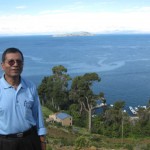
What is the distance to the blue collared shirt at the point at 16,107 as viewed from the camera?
263 centimetres

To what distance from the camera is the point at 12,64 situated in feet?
8.87

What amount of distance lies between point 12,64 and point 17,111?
15.5 inches

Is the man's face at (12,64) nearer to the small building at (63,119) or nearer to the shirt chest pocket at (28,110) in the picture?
the shirt chest pocket at (28,110)

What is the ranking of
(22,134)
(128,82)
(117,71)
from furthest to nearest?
(117,71) → (128,82) → (22,134)

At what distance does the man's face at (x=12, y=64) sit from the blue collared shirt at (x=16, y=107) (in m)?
0.08

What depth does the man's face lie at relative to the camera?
271 centimetres

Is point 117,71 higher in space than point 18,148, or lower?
lower

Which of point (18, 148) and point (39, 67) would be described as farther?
point (39, 67)

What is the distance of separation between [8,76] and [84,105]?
28.5 meters

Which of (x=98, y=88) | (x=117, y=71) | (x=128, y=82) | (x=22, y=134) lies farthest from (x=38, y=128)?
(x=117, y=71)

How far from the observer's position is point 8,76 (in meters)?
2.73

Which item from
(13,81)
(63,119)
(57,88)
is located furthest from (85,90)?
(13,81)

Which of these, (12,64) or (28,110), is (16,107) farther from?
(12,64)

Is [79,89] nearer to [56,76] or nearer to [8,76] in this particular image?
[56,76]
